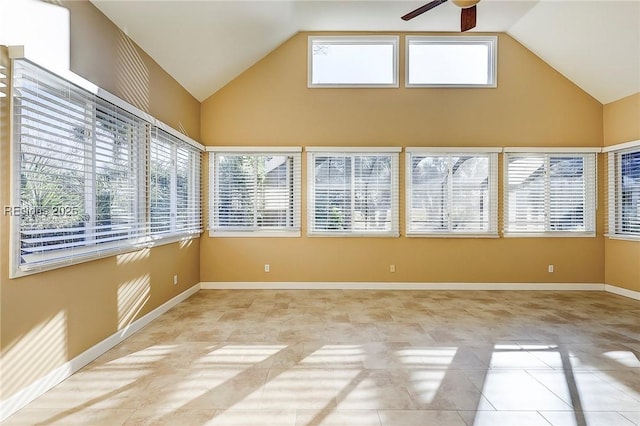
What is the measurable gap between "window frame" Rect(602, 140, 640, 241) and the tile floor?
1.53m

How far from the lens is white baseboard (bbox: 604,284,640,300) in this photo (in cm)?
521

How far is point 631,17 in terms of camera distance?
169 inches

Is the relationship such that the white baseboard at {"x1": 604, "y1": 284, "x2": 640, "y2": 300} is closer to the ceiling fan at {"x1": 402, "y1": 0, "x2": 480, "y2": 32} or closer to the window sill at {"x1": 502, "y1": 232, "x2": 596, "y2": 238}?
the window sill at {"x1": 502, "y1": 232, "x2": 596, "y2": 238}

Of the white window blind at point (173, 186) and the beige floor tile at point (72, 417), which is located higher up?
the white window blind at point (173, 186)

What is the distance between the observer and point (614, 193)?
5.64 m

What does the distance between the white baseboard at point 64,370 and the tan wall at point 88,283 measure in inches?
1.7

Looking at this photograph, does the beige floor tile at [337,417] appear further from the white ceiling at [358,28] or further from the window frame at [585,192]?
the window frame at [585,192]

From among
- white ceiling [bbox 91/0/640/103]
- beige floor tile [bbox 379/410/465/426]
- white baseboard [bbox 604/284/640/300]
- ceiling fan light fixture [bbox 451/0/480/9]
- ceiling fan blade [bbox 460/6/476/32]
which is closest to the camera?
beige floor tile [bbox 379/410/465/426]

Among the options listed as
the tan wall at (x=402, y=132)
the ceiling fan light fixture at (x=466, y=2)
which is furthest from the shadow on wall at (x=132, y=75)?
the ceiling fan light fixture at (x=466, y=2)

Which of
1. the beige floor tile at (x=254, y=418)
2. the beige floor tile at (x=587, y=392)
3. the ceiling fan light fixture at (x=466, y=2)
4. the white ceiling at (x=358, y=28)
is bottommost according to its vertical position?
the beige floor tile at (x=587, y=392)

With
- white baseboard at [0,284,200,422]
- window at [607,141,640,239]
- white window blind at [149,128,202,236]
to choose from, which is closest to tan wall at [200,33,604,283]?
window at [607,141,640,239]

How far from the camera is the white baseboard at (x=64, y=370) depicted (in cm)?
221

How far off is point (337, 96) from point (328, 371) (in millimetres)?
4379

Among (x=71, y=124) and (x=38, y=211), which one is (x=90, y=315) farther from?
(x=71, y=124)
